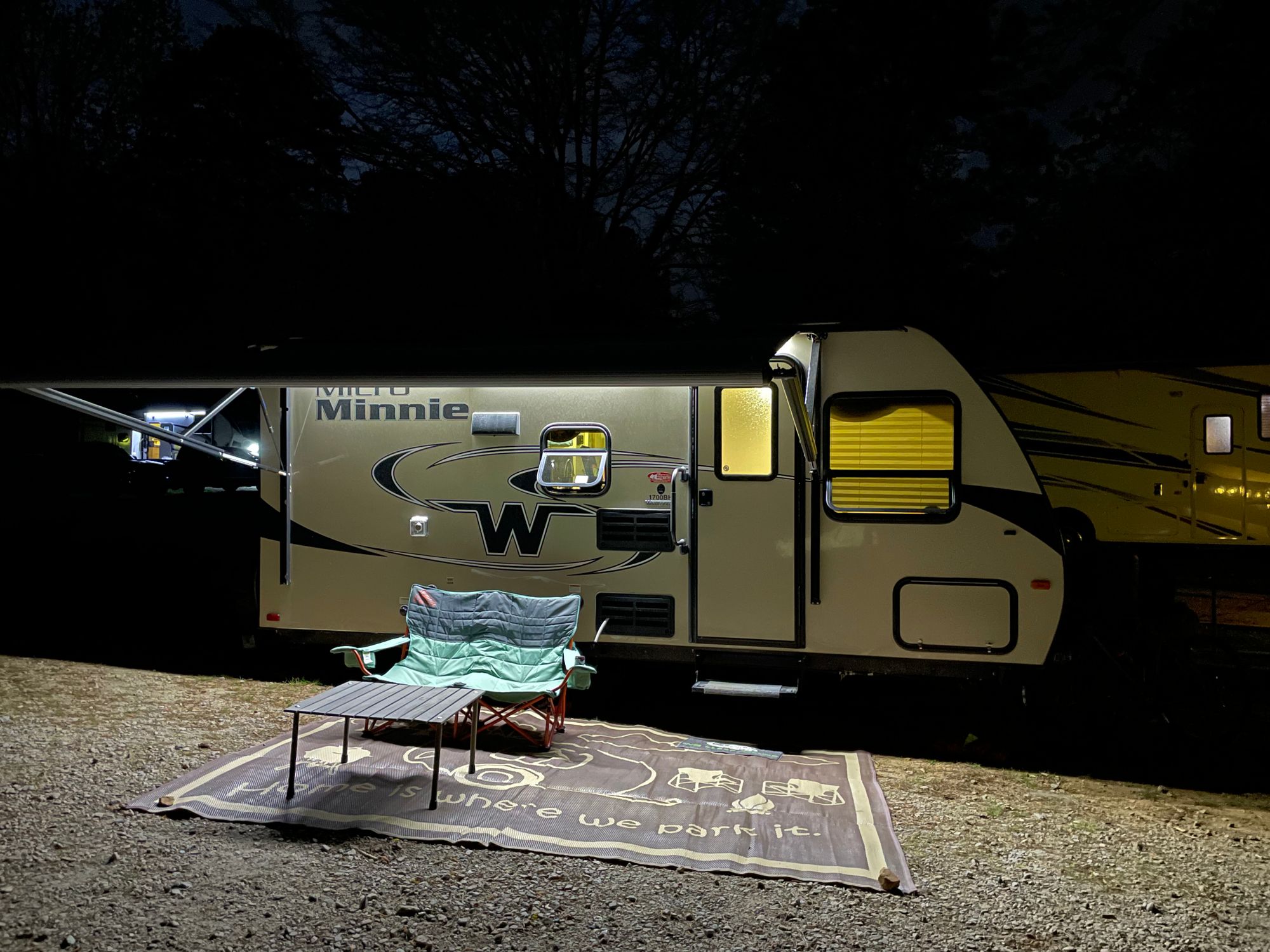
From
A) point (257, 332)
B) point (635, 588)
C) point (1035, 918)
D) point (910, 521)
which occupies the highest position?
point (257, 332)

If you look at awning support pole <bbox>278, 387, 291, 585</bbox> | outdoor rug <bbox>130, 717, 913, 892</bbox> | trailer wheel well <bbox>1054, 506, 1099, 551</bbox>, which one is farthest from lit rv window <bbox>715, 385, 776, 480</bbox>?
trailer wheel well <bbox>1054, 506, 1099, 551</bbox>

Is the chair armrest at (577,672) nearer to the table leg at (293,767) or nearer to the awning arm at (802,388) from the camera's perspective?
the table leg at (293,767)

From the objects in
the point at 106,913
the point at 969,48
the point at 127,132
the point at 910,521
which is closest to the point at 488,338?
the point at 910,521

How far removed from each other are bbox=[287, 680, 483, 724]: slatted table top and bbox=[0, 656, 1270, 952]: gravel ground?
1.85ft

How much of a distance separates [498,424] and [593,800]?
261cm

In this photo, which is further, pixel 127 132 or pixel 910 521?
pixel 127 132

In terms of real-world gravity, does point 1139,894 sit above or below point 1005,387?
below

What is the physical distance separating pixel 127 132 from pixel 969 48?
43.8 ft

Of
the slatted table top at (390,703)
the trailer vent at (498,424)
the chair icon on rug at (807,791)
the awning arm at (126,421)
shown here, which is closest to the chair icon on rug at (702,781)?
the chair icon on rug at (807,791)

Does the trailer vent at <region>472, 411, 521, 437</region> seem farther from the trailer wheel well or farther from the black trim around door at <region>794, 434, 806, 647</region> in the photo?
the trailer wheel well

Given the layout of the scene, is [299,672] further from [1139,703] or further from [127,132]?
[127,132]

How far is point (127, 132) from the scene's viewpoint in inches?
523

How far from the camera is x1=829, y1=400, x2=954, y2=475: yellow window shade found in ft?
17.5

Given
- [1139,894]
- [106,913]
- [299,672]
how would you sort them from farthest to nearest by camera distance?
[299,672] < [1139,894] < [106,913]
